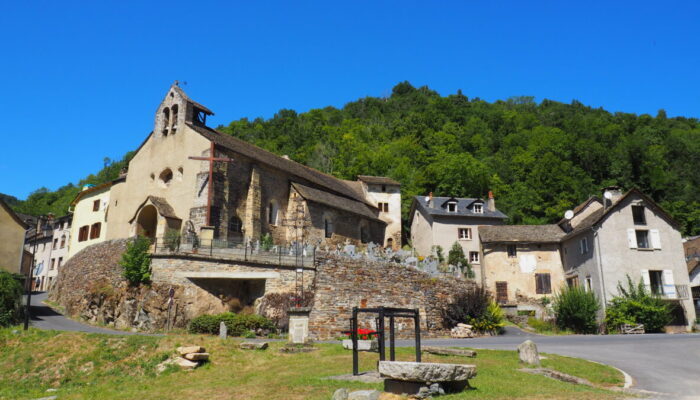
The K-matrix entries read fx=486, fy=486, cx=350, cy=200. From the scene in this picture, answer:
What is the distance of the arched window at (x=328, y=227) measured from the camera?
124ft

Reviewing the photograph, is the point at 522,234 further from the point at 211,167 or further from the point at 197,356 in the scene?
the point at 197,356

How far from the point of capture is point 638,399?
952 cm

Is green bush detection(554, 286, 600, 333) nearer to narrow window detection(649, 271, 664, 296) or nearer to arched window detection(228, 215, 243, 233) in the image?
narrow window detection(649, 271, 664, 296)

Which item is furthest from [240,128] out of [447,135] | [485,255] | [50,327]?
[50,327]

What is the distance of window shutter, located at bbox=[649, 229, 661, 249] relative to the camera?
1256 inches

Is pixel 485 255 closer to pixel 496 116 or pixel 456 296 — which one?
pixel 456 296

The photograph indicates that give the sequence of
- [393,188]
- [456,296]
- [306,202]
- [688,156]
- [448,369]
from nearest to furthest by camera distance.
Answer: [448,369], [456,296], [306,202], [393,188], [688,156]

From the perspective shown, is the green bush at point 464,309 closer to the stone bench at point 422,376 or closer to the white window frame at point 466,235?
the white window frame at point 466,235

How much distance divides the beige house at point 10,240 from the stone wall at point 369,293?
18.7 metres

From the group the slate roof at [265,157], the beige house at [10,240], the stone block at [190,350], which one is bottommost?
the stone block at [190,350]

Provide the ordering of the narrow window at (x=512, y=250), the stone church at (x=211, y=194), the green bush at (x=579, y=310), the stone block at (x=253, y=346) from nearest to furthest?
the stone block at (x=253, y=346), the green bush at (x=579, y=310), the stone church at (x=211, y=194), the narrow window at (x=512, y=250)

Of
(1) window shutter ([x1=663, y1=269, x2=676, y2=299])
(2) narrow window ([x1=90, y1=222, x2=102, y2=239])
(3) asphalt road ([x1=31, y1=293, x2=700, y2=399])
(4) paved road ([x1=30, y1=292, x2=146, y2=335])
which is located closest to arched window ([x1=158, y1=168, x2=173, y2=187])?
(2) narrow window ([x1=90, y1=222, x2=102, y2=239])

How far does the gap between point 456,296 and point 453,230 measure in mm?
16016

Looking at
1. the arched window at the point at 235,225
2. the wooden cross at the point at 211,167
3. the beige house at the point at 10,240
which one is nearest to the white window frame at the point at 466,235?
the arched window at the point at 235,225
